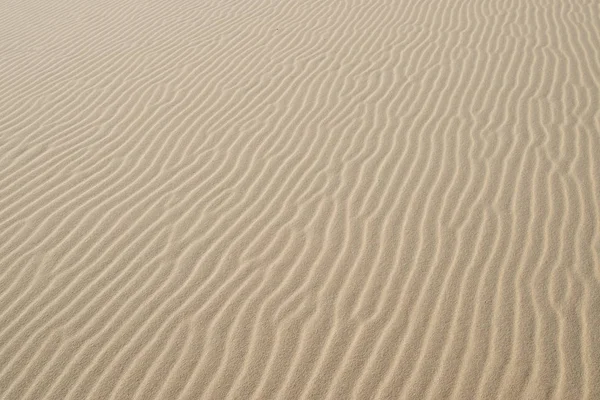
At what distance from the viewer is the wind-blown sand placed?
3176mm

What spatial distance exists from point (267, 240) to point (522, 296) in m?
1.68

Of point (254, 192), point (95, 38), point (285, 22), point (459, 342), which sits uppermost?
point (285, 22)

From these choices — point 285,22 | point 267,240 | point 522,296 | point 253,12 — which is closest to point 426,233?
point 522,296

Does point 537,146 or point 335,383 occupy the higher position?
point 537,146

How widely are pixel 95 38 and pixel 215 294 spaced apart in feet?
19.0

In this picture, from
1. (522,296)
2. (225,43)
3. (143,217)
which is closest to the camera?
(522,296)

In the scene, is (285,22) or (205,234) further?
(285,22)

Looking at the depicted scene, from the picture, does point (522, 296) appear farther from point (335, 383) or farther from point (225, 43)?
point (225, 43)

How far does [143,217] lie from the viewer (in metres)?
4.35

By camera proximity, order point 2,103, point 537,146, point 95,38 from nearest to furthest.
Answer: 1. point 537,146
2. point 2,103
3. point 95,38

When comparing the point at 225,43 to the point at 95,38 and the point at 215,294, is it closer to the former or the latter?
the point at 95,38

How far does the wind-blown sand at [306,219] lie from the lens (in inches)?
125

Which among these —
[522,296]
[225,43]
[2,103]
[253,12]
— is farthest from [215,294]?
[253,12]

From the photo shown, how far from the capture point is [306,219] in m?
4.26
